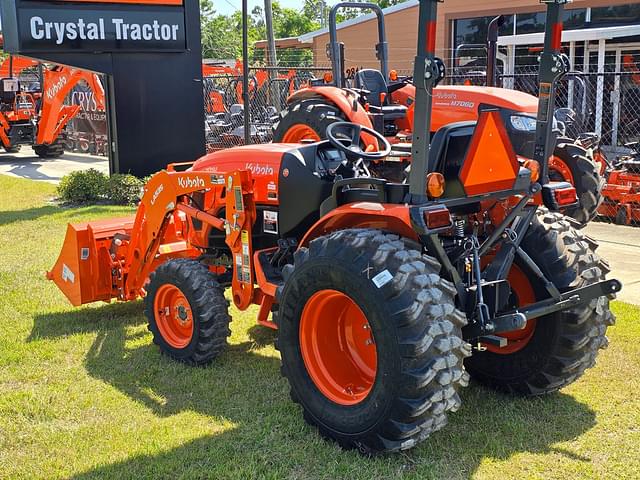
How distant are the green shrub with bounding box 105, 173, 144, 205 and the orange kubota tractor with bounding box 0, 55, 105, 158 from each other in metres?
4.62

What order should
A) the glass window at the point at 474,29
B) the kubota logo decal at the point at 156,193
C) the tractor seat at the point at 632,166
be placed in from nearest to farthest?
the kubota logo decal at the point at 156,193, the tractor seat at the point at 632,166, the glass window at the point at 474,29

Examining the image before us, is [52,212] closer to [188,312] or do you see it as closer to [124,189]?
[124,189]

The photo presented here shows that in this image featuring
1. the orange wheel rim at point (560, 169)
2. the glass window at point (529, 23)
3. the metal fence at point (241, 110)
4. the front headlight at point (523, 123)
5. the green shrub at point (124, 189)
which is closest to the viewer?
the front headlight at point (523, 123)

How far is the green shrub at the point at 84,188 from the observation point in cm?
1271

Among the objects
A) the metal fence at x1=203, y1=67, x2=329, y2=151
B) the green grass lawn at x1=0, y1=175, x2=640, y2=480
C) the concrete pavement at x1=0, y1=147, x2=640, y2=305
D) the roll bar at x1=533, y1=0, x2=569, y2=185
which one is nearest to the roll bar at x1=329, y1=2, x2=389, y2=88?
the concrete pavement at x1=0, y1=147, x2=640, y2=305

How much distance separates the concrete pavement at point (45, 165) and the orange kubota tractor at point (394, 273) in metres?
12.1

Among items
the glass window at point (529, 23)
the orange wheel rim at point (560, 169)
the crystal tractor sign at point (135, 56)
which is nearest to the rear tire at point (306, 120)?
the orange wheel rim at point (560, 169)

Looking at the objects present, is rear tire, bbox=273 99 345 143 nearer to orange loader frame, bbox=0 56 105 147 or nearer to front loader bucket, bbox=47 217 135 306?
front loader bucket, bbox=47 217 135 306

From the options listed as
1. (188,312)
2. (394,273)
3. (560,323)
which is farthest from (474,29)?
(394,273)

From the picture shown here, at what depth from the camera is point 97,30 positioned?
39.2 ft

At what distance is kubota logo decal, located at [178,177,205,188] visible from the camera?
5273mm

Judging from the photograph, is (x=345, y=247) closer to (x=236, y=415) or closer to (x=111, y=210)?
(x=236, y=415)

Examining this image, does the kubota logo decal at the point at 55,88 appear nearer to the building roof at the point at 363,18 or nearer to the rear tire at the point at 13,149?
the rear tire at the point at 13,149

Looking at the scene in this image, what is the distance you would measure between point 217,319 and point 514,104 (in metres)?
4.55
